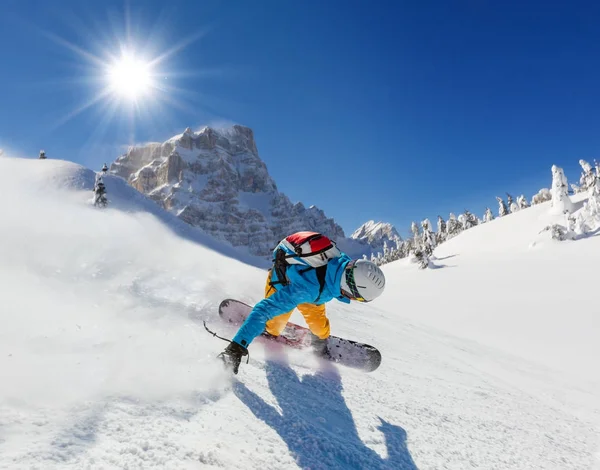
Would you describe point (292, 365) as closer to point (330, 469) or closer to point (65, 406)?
point (330, 469)

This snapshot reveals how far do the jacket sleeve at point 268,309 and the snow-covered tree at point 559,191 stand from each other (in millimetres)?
58404

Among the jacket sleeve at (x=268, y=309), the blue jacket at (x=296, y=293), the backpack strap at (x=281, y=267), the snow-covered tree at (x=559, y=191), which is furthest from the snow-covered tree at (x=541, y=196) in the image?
the jacket sleeve at (x=268, y=309)

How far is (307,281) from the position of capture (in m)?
3.62

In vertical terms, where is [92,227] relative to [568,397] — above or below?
above

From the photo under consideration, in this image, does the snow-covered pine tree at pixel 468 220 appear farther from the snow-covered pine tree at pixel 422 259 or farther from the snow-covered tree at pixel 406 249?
the snow-covered pine tree at pixel 422 259

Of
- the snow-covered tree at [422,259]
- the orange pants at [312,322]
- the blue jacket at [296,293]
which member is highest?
the snow-covered tree at [422,259]

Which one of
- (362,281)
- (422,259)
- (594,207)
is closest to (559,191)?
(594,207)

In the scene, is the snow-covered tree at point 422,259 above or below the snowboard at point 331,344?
above

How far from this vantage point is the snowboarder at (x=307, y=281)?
3.31 meters

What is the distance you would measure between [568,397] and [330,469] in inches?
195

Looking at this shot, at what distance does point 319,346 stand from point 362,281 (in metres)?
1.41

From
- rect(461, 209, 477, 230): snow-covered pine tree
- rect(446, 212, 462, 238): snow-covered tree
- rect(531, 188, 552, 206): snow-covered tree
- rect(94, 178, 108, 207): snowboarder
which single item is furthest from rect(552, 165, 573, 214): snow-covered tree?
rect(94, 178, 108, 207): snowboarder

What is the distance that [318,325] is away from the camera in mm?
4398

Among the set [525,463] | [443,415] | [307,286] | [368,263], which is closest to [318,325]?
[307,286]
